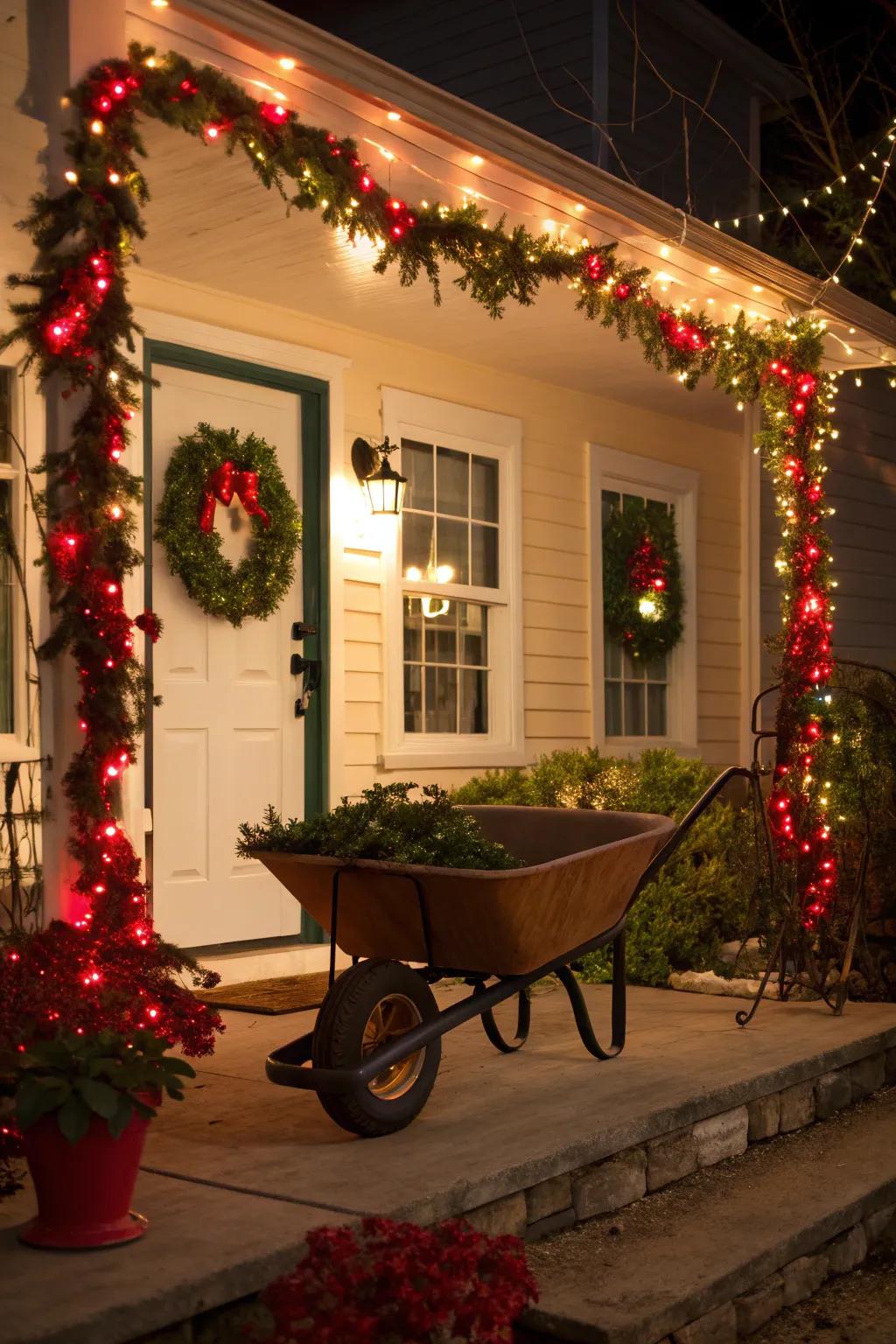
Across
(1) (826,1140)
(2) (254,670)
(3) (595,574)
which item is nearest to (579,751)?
(3) (595,574)

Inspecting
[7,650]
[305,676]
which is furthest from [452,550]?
[7,650]

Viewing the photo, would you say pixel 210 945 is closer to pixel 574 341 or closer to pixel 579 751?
pixel 579 751

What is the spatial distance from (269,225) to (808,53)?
9.82 m

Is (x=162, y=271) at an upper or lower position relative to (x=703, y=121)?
lower

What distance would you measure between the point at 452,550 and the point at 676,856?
190 cm

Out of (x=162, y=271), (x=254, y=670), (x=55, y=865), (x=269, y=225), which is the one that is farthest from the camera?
(x=254, y=670)

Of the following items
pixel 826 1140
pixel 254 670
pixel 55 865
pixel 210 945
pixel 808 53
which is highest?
pixel 808 53

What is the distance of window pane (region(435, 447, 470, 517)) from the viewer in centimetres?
760

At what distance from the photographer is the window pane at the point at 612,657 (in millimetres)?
8773

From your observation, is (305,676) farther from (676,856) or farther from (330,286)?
(676,856)

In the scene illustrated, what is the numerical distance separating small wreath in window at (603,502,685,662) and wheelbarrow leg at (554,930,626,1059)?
13.2ft

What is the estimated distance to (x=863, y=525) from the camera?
9.85 meters

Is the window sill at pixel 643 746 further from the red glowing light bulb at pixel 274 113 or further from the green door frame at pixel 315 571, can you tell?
the red glowing light bulb at pixel 274 113

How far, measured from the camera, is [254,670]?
21.4 feet
